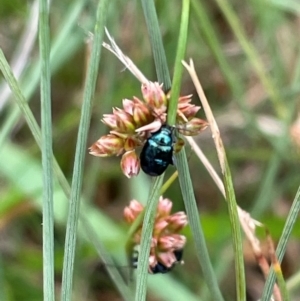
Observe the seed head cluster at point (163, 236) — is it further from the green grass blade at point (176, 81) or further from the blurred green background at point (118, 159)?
the blurred green background at point (118, 159)

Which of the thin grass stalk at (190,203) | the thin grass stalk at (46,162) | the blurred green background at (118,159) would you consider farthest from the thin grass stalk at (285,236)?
the blurred green background at (118,159)

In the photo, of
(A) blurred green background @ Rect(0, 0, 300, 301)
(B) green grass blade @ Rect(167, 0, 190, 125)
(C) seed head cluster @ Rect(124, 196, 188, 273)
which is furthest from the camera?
(A) blurred green background @ Rect(0, 0, 300, 301)

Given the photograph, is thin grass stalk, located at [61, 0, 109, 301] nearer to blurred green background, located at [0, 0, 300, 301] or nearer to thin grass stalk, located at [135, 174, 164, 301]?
thin grass stalk, located at [135, 174, 164, 301]

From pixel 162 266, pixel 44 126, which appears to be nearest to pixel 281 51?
pixel 162 266

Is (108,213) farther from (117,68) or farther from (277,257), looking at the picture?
(277,257)

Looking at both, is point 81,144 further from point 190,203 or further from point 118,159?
point 118,159

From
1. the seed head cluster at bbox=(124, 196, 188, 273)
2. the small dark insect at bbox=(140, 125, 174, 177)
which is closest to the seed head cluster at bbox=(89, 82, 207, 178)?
the small dark insect at bbox=(140, 125, 174, 177)
